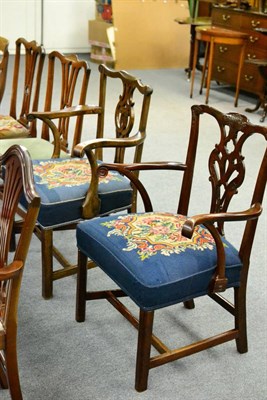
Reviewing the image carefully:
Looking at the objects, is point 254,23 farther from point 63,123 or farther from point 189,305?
point 189,305

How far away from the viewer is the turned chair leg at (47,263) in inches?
96.6

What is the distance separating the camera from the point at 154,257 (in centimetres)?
192

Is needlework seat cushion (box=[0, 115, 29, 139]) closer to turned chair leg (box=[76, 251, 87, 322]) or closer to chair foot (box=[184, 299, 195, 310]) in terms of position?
turned chair leg (box=[76, 251, 87, 322])

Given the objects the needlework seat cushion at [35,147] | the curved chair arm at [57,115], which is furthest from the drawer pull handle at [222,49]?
the curved chair arm at [57,115]

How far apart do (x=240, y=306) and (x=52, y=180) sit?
3.06 feet

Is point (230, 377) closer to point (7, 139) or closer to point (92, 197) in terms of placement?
point (92, 197)

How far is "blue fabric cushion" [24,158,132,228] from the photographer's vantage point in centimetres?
238

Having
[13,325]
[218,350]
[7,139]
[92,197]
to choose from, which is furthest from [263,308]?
[7,139]

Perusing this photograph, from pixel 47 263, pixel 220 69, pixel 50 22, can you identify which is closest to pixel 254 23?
pixel 220 69

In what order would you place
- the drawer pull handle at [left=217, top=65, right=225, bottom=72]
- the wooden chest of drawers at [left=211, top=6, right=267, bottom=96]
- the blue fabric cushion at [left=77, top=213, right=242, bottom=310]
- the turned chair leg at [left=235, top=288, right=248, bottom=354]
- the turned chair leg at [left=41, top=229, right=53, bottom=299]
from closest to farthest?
the blue fabric cushion at [left=77, top=213, right=242, bottom=310]
the turned chair leg at [left=235, top=288, right=248, bottom=354]
the turned chair leg at [left=41, top=229, right=53, bottom=299]
the wooden chest of drawers at [left=211, top=6, right=267, bottom=96]
the drawer pull handle at [left=217, top=65, right=225, bottom=72]

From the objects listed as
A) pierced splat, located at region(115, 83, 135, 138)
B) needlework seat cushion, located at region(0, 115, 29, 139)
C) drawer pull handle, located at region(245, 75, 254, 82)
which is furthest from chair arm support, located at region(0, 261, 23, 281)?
drawer pull handle, located at region(245, 75, 254, 82)

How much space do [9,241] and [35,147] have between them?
1.40m

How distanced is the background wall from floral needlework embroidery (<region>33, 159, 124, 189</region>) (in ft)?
18.7

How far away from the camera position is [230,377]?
84.4 inches
